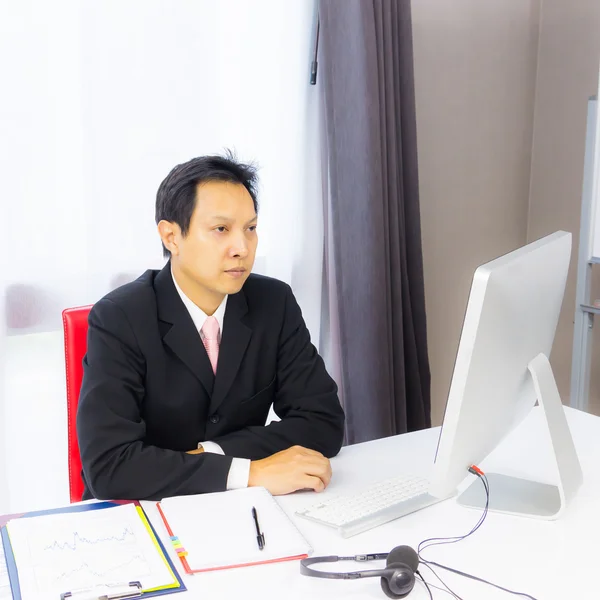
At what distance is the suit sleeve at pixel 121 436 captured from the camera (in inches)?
55.4

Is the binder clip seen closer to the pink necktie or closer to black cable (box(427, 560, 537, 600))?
black cable (box(427, 560, 537, 600))

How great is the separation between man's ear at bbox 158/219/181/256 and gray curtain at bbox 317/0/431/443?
95 cm

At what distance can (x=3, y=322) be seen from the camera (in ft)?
6.94

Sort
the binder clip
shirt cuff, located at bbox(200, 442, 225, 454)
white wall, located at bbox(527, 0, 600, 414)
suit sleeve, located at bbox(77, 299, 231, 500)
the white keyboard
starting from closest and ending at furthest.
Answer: the binder clip
the white keyboard
suit sleeve, located at bbox(77, 299, 231, 500)
shirt cuff, located at bbox(200, 442, 225, 454)
white wall, located at bbox(527, 0, 600, 414)

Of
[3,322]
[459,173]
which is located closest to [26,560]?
[3,322]

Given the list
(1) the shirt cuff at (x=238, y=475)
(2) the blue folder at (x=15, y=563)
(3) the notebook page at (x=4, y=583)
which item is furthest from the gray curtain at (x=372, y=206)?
(3) the notebook page at (x=4, y=583)

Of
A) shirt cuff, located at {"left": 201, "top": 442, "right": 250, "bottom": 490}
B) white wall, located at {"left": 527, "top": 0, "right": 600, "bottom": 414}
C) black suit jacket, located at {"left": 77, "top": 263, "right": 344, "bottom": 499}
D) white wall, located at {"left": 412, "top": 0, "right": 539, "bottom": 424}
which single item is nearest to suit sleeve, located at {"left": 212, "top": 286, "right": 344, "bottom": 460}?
black suit jacket, located at {"left": 77, "top": 263, "right": 344, "bottom": 499}

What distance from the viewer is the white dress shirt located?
1.43 meters

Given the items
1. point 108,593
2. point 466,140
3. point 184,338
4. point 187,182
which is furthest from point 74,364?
point 466,140

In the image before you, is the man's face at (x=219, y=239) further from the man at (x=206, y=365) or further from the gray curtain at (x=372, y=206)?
the gray curtain at (x=372, y=206)

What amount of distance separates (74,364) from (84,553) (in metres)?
0.53

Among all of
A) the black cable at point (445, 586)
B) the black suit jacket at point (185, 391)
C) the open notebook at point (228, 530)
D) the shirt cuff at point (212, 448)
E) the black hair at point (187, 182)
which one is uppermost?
the black hair at point (187, 182)

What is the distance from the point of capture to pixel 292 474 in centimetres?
142

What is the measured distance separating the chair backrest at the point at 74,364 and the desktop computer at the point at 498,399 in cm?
56
